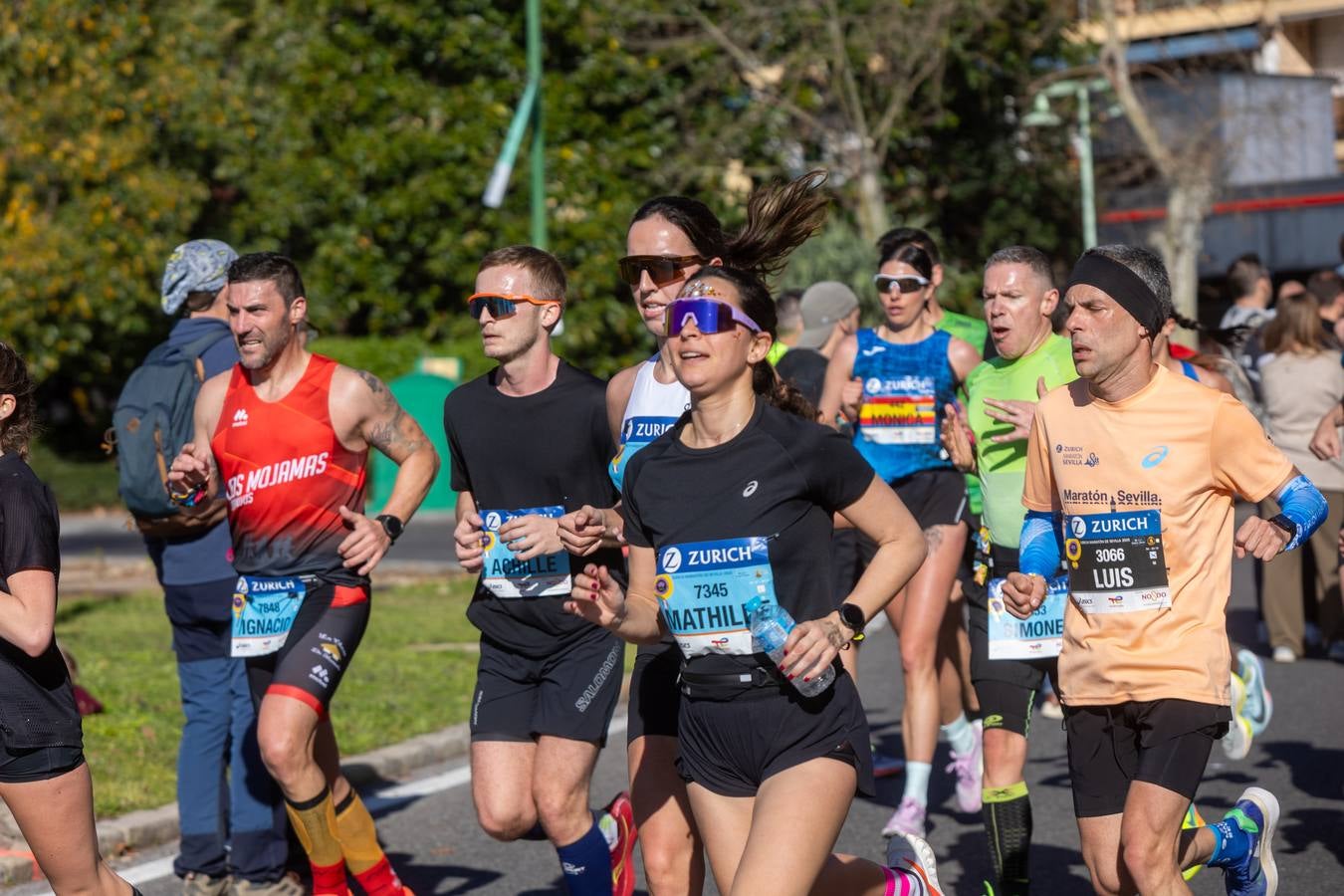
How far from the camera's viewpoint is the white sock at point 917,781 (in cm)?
731

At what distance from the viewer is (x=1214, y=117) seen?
27359 millimetres

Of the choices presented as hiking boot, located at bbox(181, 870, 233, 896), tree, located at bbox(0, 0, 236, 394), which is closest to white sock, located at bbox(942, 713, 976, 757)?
hiking boot, located at bbox(181, 870, 233, 896)

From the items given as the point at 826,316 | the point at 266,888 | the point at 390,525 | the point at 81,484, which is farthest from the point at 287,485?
the point at 81,484

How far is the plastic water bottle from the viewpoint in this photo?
4.28 m

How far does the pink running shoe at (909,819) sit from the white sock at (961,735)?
0.92 m

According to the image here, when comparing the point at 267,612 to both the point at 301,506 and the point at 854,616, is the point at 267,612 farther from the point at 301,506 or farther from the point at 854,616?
the point at 854,616

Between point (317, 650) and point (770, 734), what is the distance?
82.1 inches

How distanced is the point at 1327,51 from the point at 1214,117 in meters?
25.3

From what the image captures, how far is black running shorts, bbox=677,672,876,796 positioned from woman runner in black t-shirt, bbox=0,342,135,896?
1652mm

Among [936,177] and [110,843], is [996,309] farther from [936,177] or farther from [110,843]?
[936,177]

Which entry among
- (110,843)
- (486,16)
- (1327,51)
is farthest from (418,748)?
(1327,51)

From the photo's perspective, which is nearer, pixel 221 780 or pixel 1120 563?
pixel 1120 563

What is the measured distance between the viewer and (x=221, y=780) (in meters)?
6.81

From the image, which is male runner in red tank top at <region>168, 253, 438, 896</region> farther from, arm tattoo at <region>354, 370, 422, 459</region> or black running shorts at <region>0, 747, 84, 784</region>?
black running shorts at <region>0, 747, 84, 784</region>
